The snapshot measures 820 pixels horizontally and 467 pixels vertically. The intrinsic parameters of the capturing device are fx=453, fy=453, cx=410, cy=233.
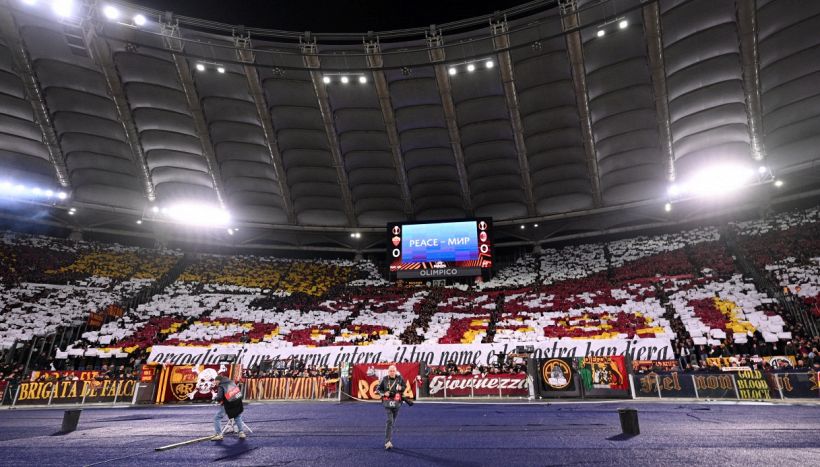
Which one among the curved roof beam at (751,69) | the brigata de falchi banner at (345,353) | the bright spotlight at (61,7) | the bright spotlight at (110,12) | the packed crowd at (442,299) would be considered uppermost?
the bright spotlight at (110,12)

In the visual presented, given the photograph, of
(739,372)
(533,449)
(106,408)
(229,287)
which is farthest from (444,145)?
(533,449)

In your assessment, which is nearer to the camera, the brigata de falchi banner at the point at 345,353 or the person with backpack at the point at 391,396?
the person with backpack at the point at 391,396

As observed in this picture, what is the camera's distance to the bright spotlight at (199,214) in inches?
1435

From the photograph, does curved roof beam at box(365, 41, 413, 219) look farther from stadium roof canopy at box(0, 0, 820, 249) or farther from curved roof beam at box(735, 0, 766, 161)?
curved roof beam at box(735, 0, 766, 161)

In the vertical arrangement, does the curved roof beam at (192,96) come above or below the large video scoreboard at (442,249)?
above

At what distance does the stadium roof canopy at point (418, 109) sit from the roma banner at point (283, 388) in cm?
1830

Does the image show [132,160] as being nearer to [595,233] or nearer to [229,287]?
[229,287]

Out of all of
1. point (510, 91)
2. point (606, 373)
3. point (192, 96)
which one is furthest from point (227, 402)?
point (192, 96)

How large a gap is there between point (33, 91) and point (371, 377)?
2902 cm

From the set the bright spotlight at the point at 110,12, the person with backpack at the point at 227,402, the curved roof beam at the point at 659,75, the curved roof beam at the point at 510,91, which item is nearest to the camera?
the person with backpack at the point at 227,402

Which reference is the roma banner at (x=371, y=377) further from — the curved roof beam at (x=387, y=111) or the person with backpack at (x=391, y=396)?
the curved roof beam at (x=387, y=111)

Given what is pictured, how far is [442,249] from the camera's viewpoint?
3441cm

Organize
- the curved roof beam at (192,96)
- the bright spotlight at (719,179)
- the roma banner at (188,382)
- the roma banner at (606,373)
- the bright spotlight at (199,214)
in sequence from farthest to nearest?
the bright spotlight at (199,214) < the bright spotlight at (719,179) < the curved roof beam at (192,96) < the roma banner at (188,382) < the roma banner at (606,373)

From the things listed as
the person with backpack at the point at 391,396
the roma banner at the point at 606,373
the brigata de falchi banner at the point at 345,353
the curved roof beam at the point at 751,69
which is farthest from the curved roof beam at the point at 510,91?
the person with backpack at the point at 391,396
